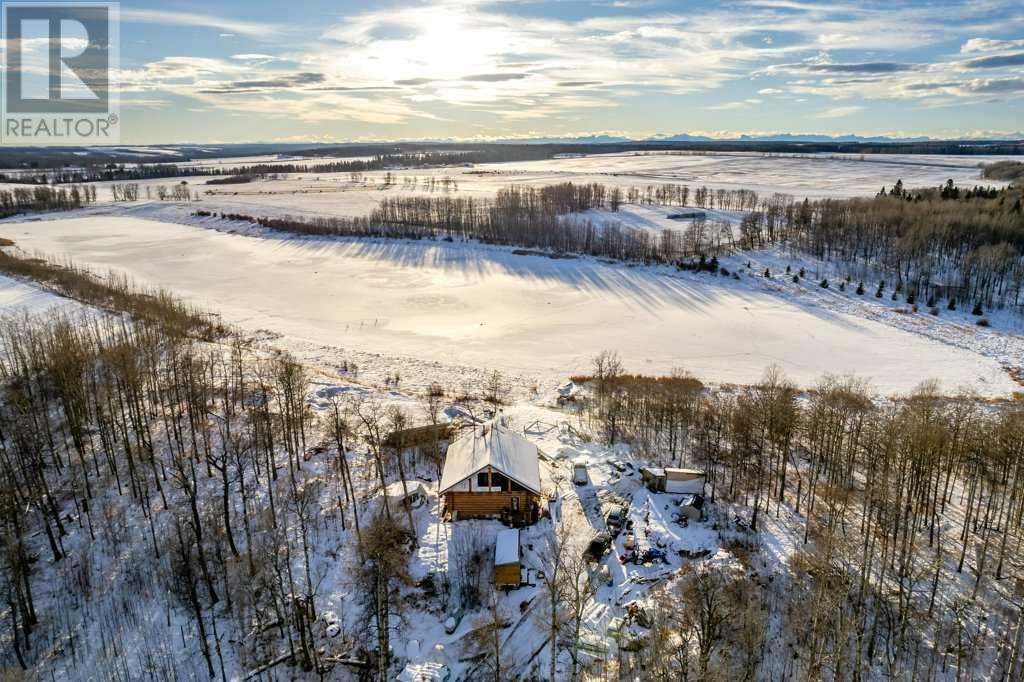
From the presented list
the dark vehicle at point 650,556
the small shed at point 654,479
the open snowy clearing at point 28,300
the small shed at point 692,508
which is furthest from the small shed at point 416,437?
the open snowy clearing at point 28,300

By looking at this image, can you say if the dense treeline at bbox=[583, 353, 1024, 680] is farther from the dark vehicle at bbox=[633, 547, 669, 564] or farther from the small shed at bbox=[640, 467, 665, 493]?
the small shed at bbox=[640, 467, 665, 493]

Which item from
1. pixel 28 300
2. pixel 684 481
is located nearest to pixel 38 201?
pixel 28 300

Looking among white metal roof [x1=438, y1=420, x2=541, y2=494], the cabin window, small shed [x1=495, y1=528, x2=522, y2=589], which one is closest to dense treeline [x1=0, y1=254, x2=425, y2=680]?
white metal roof [x1=438, y1=420, x2=541, y2=494]

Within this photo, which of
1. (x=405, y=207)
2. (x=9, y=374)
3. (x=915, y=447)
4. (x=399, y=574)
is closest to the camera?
(x=399, y=574)

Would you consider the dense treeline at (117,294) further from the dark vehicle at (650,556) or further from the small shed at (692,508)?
the small shed at (692,508)

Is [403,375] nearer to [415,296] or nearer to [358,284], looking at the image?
[415,296]

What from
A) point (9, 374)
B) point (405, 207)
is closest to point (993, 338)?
point (9, 374)
